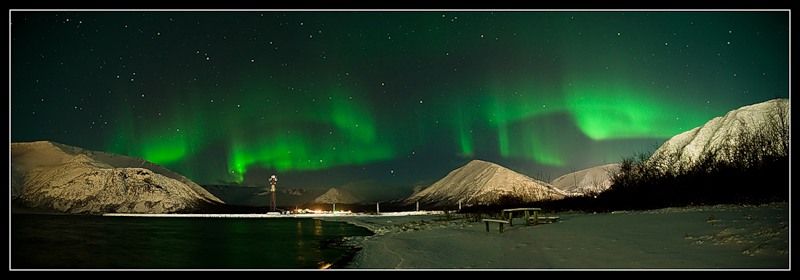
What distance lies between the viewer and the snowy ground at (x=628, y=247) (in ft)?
35.1

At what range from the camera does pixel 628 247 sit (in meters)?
13.0

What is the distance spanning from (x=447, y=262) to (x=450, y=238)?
6.86 m

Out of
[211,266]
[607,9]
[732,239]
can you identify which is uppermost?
[607,9]

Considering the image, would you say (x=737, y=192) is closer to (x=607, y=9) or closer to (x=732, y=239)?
(x=732, y=239)

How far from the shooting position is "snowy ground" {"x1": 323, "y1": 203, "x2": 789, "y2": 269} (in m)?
10.7

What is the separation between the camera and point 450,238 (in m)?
20.4

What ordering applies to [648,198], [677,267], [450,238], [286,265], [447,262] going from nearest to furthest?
[677,267] < [447,262] < [286,265] < [450,238] < [648,198]

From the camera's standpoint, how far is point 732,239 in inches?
463

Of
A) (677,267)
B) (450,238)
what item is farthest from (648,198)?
(677,267)

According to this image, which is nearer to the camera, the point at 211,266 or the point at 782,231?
the point at 782,231

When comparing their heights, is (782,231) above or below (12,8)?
below

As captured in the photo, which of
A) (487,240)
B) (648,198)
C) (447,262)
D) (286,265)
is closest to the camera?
(447,262)
